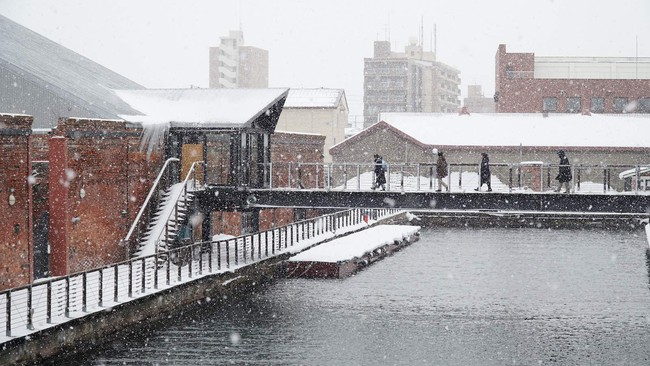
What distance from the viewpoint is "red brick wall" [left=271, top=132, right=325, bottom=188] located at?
162ft

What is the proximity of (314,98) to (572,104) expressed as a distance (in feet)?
77.3

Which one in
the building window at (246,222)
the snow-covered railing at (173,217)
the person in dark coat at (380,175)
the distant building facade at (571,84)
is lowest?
the building window at (246,222)

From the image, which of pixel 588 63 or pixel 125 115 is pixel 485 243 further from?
pixel 588 63

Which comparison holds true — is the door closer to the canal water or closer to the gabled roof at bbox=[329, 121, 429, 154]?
the canal water

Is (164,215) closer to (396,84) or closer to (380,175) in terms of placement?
(380,175)

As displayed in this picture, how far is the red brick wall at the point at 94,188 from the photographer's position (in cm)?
2845

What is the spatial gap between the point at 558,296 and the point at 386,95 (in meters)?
110

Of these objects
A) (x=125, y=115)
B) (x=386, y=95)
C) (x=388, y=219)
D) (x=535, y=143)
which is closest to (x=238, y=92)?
(x=125, y=115)

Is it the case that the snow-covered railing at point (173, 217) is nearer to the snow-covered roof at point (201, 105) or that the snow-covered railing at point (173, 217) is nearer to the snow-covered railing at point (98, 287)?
the snow-covered railing at point (98, 287)

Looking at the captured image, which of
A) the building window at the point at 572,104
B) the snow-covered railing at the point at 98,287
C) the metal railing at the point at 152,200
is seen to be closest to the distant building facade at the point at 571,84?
the building window at the point at 572,104

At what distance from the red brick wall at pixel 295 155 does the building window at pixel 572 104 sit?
34671mm

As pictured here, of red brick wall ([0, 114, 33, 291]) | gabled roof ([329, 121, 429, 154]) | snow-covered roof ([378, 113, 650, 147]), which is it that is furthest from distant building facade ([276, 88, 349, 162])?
red brick wall ([0, 114, 33, 291])

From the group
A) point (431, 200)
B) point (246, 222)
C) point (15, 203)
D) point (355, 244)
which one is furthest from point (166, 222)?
point (246, 222)

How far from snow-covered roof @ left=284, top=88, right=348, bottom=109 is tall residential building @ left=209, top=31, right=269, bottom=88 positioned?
2731 inches
